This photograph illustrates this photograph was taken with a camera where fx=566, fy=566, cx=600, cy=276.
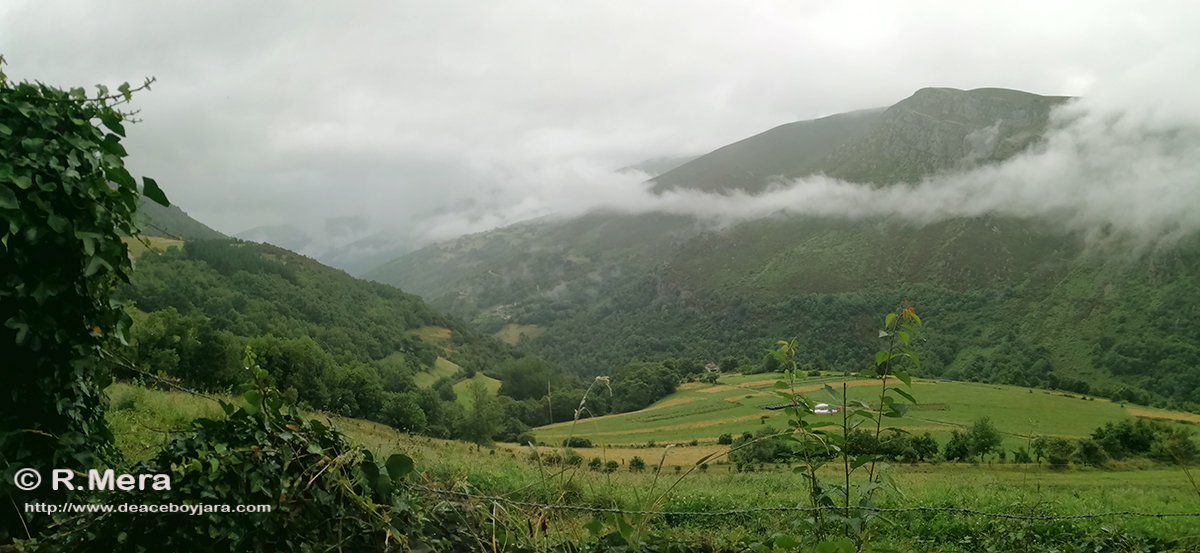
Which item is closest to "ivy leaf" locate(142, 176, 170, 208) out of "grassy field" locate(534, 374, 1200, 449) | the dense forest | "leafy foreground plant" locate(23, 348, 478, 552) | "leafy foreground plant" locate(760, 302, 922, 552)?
"leafy foreground plant" locate(23, 348, 478, 552)

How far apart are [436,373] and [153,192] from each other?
90.4 metres

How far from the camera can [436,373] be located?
8900cm

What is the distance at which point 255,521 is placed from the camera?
2301 mm

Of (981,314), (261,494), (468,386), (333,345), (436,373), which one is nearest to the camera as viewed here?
(261,494)

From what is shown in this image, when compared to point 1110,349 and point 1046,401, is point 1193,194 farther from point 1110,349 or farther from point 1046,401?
point 1046,401

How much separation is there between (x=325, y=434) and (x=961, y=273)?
191 metres

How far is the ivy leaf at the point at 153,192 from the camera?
9.88 feet

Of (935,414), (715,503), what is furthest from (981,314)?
(715,503)

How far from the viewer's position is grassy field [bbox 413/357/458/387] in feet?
263

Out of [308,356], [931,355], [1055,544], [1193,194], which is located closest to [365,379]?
[308,356]

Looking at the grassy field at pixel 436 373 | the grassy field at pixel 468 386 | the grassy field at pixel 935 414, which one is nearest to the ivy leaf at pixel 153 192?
the grassy field at pixel 935 414
